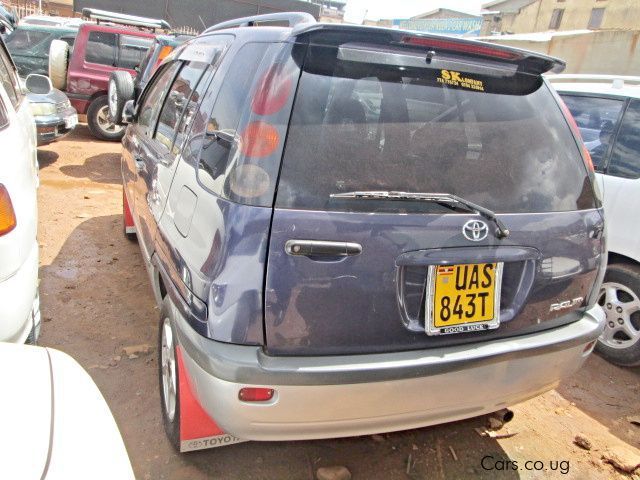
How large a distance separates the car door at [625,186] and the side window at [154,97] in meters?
2.98

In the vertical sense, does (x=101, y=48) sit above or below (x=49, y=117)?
above

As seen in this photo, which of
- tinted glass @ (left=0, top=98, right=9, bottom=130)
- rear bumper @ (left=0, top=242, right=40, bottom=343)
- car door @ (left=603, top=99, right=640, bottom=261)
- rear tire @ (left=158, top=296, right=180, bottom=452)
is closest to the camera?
rear bumper @ (left=0, top=242, right=40, bottom=343)

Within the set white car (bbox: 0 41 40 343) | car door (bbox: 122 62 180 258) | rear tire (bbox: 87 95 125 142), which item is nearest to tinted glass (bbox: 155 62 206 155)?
car door (bbox: 122 62 180 258)

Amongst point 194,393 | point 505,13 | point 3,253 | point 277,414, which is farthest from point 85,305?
point 505,13

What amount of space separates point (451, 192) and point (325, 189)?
1.64ft

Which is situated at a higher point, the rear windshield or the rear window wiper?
the rear windshield

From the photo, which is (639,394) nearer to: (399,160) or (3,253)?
(399,160)

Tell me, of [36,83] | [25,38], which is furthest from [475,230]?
[25,38]

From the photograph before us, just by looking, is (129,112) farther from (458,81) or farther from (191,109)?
(458,81)

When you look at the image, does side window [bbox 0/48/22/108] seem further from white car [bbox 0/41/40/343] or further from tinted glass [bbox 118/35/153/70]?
tinted glass [bbox 118/35/153/70]

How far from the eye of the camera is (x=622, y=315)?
10.9 feet

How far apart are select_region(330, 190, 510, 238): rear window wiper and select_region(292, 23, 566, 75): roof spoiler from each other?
0.54 metres

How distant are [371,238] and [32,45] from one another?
10.9 metres

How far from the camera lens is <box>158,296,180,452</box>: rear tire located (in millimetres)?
2062
